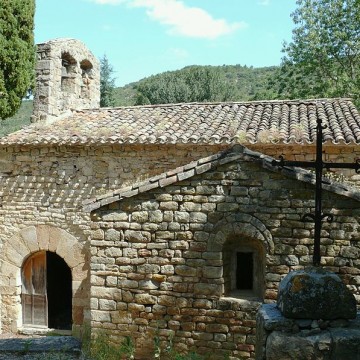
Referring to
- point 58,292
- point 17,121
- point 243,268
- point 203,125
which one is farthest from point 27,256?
point 17,121

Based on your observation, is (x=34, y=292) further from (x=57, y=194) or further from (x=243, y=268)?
(x=243, y=268)

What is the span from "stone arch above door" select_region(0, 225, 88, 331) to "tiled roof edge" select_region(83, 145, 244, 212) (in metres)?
A: 3.50

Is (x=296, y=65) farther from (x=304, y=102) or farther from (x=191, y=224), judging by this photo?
(x=191, y=224)

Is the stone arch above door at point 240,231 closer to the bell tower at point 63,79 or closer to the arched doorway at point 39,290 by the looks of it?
the arched doorway at point 39,290

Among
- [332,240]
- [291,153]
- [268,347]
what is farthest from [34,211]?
[268,347]

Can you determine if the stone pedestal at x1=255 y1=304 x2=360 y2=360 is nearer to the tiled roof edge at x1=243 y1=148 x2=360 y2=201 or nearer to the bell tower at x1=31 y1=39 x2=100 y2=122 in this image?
the tiled roof edge at x1=243 y1=148 x2=360 y2=201

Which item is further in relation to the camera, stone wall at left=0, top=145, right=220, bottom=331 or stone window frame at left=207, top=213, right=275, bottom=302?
stone wall at left=0, top=145, right=220, bottom=331

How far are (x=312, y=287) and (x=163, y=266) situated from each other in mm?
3571

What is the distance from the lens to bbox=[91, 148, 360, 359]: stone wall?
580 centimetres

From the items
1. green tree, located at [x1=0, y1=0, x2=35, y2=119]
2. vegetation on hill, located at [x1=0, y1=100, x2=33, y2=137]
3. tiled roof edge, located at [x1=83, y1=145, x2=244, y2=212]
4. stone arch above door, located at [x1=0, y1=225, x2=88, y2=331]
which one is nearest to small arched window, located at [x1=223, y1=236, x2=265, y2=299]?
tiled roof edge, located at [x1=83, y1=145, x2=244, y2=212]

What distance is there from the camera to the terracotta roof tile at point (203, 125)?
339 inches

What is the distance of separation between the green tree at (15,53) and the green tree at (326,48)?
41.6ft

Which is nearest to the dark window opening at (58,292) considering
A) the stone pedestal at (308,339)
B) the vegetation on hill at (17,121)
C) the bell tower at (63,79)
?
the bell tower at (63,79)

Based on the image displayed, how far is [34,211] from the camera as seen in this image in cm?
982
